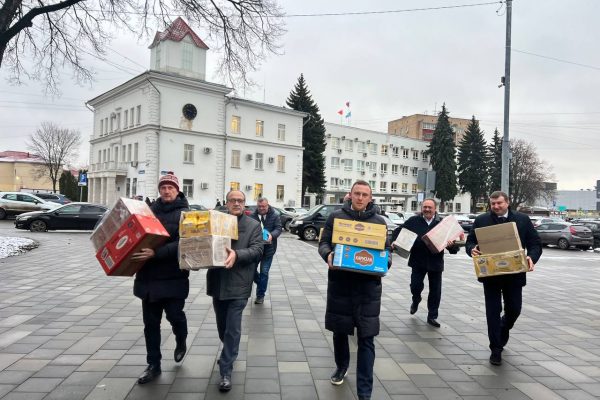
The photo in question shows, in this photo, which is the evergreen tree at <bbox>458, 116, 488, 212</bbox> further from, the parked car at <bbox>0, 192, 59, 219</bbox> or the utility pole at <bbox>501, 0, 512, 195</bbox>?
the parked car at <bbox>0, 192, 59, 219</bbox>

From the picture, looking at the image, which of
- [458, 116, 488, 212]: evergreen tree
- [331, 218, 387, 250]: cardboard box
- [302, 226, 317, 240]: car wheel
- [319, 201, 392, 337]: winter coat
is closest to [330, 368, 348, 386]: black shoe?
[319, 201, 392, 337]: winter coat

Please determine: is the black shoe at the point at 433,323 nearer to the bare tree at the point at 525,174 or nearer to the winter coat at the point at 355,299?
the winter coat at the point at 355,299

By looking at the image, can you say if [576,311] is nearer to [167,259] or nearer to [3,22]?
[167,259]

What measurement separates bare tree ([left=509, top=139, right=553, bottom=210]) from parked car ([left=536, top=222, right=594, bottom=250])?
46.5m

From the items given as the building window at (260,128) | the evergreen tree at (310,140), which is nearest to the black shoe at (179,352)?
the building window at (260,128)

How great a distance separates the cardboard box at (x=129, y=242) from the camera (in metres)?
3.70

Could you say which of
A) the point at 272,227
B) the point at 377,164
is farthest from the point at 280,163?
the point at 272,227

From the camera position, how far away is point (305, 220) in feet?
67.8

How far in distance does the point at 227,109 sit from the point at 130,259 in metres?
43.1

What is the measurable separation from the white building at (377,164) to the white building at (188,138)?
46.1 ft

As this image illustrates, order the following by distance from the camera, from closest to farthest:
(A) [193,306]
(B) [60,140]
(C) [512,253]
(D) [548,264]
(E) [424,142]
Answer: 1. (C) [512,253]
2. (A) [193,306]
3. (D) [548,264]
4. (B) [60,140]
5. (E) [424,142]

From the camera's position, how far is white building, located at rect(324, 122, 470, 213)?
6400cm

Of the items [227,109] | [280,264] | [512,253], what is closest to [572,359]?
[512,253]

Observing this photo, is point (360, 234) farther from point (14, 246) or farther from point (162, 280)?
point (14, 246)
